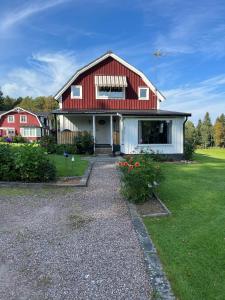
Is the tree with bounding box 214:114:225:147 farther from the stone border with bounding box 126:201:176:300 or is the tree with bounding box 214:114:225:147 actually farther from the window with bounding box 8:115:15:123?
the stone border with bounding box 126:201:176:300

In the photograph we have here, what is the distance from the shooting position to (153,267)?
3826 mm

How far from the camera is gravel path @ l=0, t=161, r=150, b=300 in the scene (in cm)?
334

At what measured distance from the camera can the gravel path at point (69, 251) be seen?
11.0 feet

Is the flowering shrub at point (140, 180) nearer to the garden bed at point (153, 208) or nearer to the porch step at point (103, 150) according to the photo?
the garden bed at point (153, 208)

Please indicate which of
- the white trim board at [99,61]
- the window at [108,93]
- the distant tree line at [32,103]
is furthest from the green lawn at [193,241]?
the distant tree line at [32,103]

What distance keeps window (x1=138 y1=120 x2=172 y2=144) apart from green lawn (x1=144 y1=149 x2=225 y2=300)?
959cm

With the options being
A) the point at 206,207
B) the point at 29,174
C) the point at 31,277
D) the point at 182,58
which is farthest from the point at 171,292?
the point at 182,58

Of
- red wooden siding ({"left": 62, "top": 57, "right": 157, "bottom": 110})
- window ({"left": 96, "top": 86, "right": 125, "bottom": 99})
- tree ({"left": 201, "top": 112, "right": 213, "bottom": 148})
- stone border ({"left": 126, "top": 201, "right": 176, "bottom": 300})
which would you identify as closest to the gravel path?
stone border ({"left": 126, "top": 201, "right": 176, "bottom": 300})

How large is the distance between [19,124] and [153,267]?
5145 centimetres

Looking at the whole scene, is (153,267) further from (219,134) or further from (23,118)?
(219,134)

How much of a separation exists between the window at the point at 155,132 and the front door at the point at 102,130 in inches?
187

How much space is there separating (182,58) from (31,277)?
77.0ft

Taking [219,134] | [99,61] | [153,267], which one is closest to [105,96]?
[99,61]

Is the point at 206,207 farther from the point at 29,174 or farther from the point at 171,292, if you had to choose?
the point at 29,174
